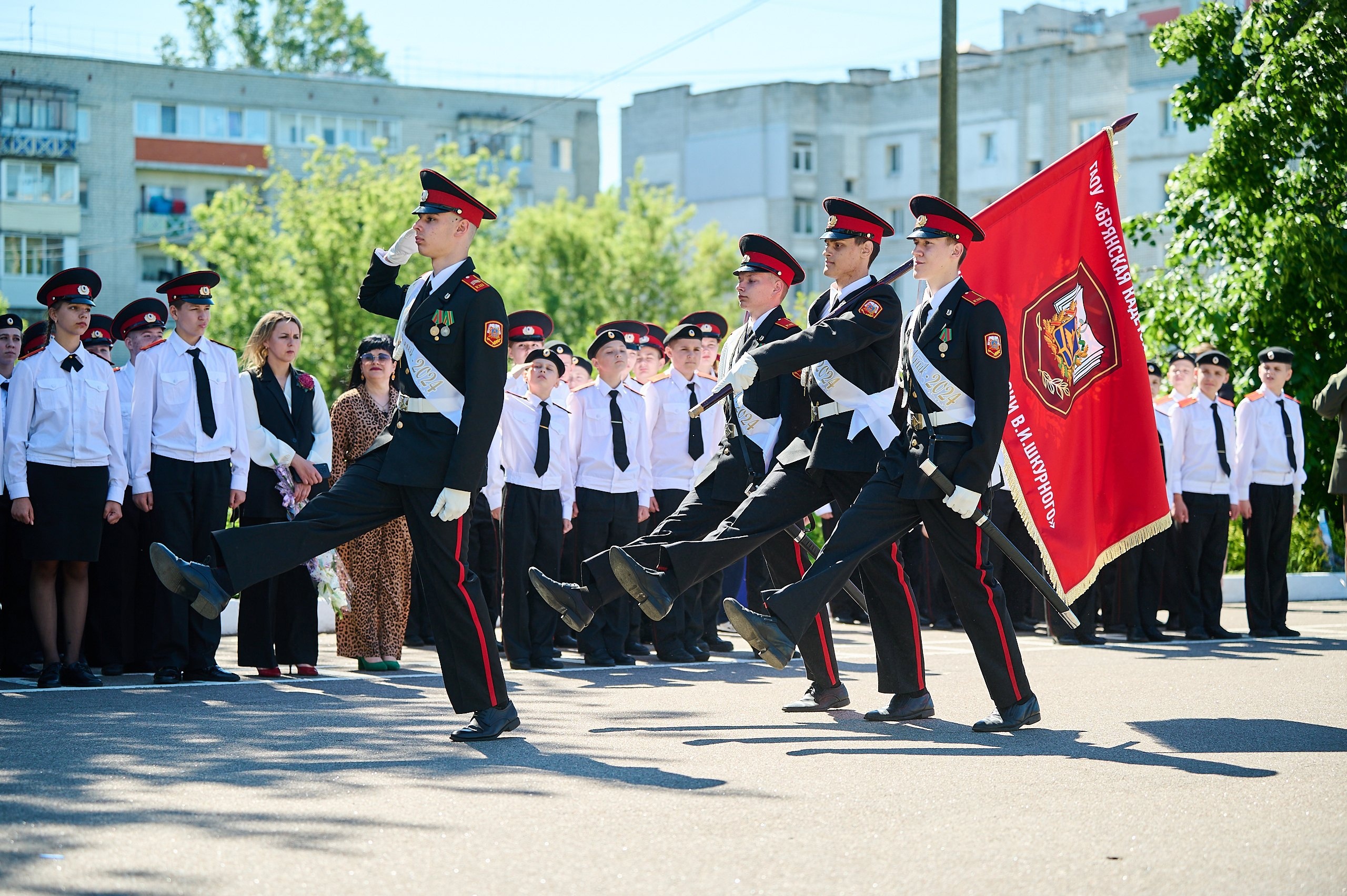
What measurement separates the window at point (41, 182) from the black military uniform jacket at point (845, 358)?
6376 centimetres

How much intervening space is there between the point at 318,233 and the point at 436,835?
44.9 meters

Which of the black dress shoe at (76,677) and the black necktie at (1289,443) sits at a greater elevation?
the black necktie at (1289,443)

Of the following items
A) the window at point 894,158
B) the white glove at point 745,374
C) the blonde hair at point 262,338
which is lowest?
the white glove at point 745,374

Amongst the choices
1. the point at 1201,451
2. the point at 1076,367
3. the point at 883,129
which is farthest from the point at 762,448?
the point at 883,129

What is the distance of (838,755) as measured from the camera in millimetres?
6992

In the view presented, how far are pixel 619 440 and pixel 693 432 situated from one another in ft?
2.48

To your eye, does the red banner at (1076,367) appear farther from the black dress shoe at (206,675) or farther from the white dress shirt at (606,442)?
the black dress shoe at (206,675)

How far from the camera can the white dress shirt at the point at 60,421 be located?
9523mm

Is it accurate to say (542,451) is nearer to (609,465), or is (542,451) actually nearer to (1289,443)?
(609,465)

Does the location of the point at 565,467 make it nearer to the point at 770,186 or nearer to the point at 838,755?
the point at 838,755

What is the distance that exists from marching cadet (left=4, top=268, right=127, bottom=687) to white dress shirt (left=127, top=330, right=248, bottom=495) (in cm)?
12

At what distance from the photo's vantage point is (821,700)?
847 centimetres

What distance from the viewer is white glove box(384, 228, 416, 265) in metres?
7.57

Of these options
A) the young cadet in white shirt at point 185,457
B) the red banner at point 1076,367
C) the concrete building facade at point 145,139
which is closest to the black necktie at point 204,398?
the young cadet in white shirt at point 185,457
